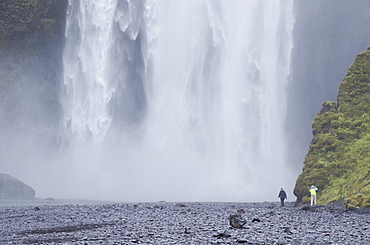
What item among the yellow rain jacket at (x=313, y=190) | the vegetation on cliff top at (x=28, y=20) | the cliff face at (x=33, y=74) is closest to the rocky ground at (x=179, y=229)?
the yellow rain jacket at (x=313, y=190)

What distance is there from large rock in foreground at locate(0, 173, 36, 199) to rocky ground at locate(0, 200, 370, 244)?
1921cm

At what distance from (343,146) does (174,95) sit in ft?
83.6

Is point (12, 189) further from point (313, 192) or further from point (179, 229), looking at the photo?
point (179, 229)

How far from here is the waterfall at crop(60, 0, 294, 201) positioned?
4334 centimetres

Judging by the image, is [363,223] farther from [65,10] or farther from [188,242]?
[65,10]

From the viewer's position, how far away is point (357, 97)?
25469mm

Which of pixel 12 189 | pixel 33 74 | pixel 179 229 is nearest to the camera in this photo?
pixel 179 229

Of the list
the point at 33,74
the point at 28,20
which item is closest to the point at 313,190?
the point at 33,74

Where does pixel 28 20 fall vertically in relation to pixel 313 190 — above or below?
above

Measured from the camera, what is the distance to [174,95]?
47.4 metres

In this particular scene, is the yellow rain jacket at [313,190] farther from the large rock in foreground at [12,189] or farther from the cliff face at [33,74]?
the cliff face at [33,74]

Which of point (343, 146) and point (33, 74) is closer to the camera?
point (343, 146)

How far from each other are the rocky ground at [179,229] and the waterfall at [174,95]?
2256 centimetres

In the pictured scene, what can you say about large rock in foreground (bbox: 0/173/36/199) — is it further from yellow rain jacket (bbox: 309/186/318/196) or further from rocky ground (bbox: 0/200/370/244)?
yellow rain jacket (bbox: 309/186/318/196)
